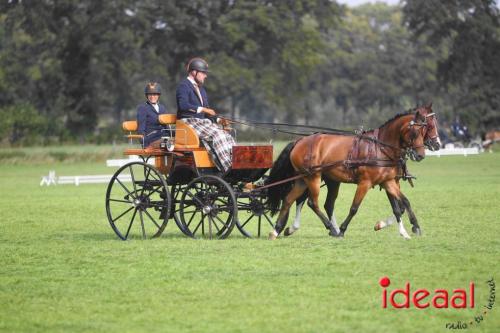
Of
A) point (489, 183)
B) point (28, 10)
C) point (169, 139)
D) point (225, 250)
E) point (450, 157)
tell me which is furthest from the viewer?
point (28, 10)

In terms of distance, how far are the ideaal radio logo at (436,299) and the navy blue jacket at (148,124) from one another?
245 inches

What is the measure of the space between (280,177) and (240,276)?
4.00m

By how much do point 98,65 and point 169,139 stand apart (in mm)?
47004

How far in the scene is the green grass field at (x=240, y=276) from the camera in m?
8.87

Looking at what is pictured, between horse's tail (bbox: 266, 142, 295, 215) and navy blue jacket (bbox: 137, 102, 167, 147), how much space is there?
1806 millimetres

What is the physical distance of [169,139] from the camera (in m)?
14.9

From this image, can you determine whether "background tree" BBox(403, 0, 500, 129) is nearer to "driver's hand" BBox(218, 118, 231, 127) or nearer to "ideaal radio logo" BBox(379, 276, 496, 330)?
"driver's hand" BBox(218, 118, 231, 127)

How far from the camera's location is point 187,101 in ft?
48.6

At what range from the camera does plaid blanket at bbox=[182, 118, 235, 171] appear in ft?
48.1

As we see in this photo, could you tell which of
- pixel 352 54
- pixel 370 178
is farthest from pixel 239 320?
pixel 352 54

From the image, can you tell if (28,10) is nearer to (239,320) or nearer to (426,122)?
(426,122)

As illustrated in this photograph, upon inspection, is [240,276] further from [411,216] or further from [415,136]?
[415,136]

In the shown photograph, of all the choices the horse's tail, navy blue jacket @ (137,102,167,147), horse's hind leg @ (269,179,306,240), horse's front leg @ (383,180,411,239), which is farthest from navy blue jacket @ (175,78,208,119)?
horse's front leg @ (383,180,411,239)

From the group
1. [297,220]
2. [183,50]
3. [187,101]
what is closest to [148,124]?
[187,101]
